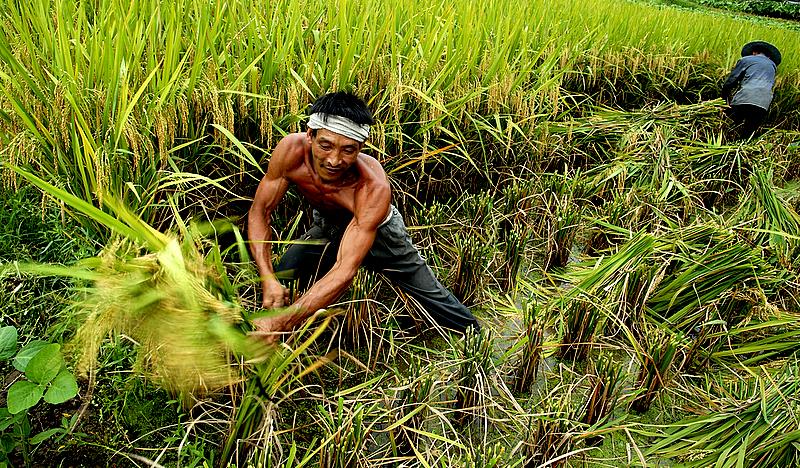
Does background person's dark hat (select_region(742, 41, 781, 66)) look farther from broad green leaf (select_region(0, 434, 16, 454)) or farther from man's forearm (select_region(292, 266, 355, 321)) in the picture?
broad green leaf (select_region(0, 434, 16, 454))

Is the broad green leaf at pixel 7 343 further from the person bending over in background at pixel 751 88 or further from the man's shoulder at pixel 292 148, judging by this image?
the person bending over in background at pixel 751 88

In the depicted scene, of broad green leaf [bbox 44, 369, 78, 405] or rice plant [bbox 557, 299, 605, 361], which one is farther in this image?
rice plant [bbox 557, 299, 605, 361]

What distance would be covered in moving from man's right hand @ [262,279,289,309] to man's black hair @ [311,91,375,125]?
53 cm

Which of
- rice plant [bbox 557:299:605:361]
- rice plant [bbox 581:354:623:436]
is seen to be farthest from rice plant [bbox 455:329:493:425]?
rice plant [bbox 557:299:605:361]

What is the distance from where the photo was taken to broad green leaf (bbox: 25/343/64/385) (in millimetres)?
1287

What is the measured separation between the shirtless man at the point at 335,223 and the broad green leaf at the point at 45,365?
18.3 inches

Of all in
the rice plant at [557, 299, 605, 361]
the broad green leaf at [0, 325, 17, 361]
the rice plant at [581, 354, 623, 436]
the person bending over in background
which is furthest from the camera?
the person bending over in background

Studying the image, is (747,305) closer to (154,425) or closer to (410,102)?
(410,102)

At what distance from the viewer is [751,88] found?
14.2 ft

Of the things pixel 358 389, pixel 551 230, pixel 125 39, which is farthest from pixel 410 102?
pixel 358 389

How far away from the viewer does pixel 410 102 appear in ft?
8.46

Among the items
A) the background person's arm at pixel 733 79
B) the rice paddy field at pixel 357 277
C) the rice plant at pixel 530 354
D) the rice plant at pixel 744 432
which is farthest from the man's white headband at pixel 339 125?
the background person's arm at pixel 733 79

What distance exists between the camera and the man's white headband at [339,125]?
1.65 meters

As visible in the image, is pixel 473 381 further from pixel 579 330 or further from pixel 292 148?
pixel 292 148
